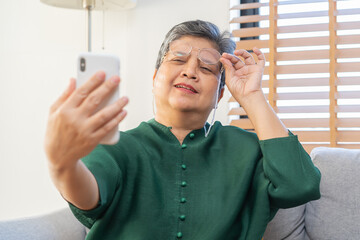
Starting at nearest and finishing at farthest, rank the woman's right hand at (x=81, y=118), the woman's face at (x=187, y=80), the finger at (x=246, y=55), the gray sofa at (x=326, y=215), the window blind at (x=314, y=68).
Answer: the woman's right hand at (x=81, y=118), the woman's face at (x=187, y=80), the finger at (x=246, y=55), the gray sofa at (x=326, y=215), the window blind at (x=314, y=68)

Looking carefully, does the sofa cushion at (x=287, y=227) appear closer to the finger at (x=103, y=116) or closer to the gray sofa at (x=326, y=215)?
the gray sofa at (x=326, y=215)

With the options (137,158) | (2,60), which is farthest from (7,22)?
(137,158)

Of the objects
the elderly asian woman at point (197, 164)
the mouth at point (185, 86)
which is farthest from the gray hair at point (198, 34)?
the mouth at point (185, 86)

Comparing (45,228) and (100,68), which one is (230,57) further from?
(45,228)

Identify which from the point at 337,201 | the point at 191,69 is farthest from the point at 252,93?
the point at 337,201

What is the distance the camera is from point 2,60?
285 centimetres

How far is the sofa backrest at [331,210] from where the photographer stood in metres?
1.60

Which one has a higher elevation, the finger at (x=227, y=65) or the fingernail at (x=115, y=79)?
the finger at (x=227, y=65)

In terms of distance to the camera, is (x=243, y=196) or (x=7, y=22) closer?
(x=243, y=196)

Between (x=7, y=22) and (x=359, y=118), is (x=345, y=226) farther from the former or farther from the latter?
(x=7, y=22)

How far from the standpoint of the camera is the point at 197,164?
1336 millimetres

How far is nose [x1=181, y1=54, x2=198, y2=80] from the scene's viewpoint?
1.35 m

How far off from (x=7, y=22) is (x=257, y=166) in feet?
7.06

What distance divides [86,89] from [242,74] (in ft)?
2.53
